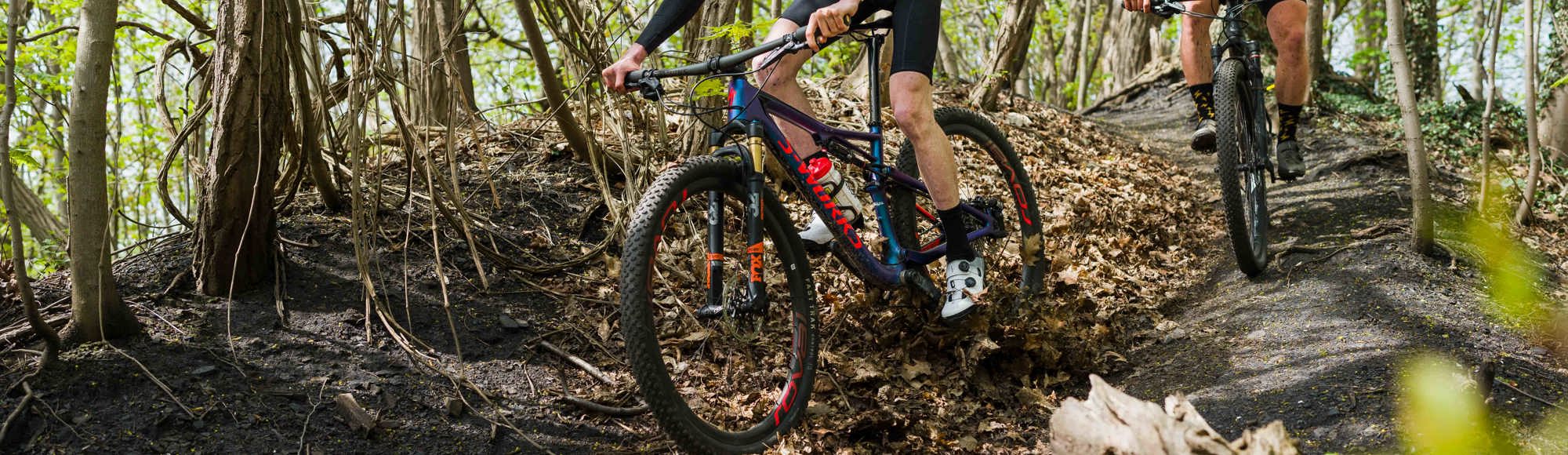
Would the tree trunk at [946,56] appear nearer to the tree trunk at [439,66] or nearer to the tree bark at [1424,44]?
the tree bark at [1424,44]

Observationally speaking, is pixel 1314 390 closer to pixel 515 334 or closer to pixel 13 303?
pixel 515 334

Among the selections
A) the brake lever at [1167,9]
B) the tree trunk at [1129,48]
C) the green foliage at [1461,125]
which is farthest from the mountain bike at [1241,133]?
the tree trunk at [1129,48]

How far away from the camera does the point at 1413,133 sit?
4.25 meters

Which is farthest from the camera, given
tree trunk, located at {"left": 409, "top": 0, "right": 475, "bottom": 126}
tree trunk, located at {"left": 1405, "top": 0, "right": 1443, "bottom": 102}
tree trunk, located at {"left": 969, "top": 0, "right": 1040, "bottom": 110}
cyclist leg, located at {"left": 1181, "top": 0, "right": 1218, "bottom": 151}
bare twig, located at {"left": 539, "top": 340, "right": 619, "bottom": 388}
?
tree trunk, located at {"left": 1405, "top": 0, "right": 1443, "bottom": 102}

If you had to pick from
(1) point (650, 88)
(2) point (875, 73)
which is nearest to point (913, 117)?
(2) point (875, 73)

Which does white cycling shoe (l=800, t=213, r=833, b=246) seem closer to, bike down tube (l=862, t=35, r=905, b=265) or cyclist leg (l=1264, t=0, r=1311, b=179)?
bike down tube (l=862, t=35, r=905, b=265)

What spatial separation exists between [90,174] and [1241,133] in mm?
4588

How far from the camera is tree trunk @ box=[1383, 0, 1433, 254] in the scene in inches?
164

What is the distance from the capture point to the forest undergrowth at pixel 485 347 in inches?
111

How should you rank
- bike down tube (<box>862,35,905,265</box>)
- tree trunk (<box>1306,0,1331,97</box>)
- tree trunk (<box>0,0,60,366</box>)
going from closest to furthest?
tree trunk (<box>0,0,60,366</box>), bike down tube (<box>862,35,905,265</box>), tree trunk (<box>1306,0,1331,97</box>)

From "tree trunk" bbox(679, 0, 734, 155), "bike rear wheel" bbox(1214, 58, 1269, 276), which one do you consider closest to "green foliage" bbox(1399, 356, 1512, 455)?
"bike rear wheel" bbox(1214, 58, 1269, 276)

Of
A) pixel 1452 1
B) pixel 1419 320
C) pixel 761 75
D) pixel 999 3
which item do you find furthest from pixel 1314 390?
pixel 1452 1

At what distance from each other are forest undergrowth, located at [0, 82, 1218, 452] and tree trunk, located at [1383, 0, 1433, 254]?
1.06 meters

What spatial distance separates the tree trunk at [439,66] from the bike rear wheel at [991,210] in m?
1.81
